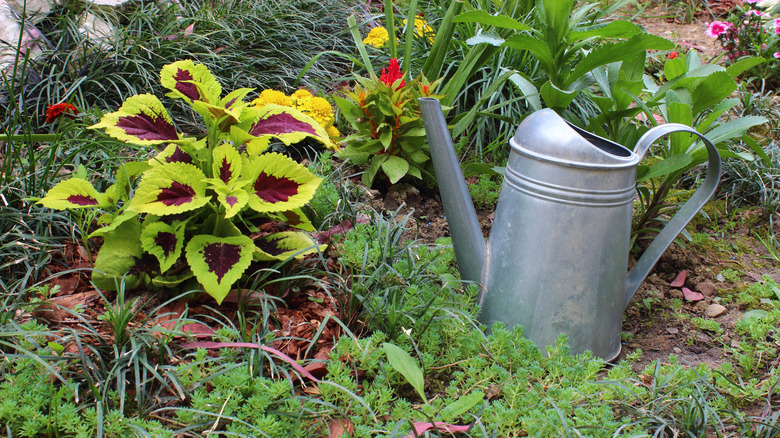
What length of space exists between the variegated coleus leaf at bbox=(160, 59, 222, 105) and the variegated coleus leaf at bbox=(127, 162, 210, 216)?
212 mm

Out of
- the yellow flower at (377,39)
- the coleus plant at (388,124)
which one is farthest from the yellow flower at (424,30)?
the coleus plant at (388,124)

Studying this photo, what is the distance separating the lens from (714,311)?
6.18ft

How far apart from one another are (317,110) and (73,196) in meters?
1.17

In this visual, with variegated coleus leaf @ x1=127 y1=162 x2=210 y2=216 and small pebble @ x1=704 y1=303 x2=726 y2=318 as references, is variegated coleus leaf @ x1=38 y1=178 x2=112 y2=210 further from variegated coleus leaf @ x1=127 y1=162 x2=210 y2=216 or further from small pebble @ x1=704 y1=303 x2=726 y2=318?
small pebble @ x1=704 y1=303 x2=726 y2=318

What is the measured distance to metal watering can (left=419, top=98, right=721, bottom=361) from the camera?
142 centimetres

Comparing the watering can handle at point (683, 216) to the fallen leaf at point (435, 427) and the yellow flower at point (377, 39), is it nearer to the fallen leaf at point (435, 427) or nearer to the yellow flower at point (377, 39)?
the fallen leaf at point (435, 427)

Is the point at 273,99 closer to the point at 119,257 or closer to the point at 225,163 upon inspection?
the point at 225,163

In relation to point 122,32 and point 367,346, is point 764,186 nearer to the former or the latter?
point 367,346


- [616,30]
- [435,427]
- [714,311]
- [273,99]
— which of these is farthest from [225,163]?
[714,311]

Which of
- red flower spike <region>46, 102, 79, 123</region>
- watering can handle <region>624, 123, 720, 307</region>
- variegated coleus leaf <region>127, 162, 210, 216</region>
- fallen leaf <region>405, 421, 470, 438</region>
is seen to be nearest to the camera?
fallen leaf <region>405, 421, 470, 438</region>

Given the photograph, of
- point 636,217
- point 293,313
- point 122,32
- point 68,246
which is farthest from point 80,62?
point 636,217

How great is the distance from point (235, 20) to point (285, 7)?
0.36 m

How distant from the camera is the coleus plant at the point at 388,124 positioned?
2.12m

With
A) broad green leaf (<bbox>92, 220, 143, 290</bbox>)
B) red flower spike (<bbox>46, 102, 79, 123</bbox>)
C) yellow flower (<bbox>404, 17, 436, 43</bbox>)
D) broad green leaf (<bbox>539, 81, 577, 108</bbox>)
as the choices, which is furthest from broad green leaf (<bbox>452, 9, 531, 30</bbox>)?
red flower spike (<bbox>46, 102, 79, 123</bbox>)
